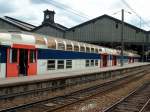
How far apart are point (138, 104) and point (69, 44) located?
665 inches

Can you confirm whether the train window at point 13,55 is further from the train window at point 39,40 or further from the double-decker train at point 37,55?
the train window at point 39,40

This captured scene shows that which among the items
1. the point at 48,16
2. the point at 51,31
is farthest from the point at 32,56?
the point at 48,16

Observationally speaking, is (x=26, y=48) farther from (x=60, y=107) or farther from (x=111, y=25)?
(x=111, y=25)

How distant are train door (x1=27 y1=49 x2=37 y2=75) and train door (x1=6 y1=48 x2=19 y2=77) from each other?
168 cm

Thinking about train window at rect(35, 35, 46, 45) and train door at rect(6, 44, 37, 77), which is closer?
train door at rect(6, 44, 37, 77)

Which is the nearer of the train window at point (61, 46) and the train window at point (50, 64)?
the train window at point (50, 64)

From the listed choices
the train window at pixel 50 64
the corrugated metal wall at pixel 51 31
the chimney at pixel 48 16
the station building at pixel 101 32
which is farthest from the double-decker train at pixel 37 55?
the chimney at pixel 48 16

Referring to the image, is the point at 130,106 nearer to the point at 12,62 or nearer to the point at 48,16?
Answer: the point at 12,62

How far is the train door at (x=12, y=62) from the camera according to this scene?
2295 centimetres

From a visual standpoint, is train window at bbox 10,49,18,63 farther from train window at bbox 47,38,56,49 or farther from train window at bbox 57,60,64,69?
train window at bbox 57,60,64,69

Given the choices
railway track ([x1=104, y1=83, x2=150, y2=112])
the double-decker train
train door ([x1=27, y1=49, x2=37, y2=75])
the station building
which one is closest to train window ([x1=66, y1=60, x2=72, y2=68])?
the double-decker train

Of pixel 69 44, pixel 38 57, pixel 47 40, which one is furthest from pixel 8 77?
pixel 69 44

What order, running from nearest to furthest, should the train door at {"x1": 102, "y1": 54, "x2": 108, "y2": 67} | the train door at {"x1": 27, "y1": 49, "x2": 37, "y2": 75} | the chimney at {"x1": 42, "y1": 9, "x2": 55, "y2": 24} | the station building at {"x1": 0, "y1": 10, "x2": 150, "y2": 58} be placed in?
the train door at {"x1": 27, "y1": 49, "x2": 37, "y2": 75}, the train door at {"x1": 102, "y1": 54, "x2": 108, "y2": 67}, the station building at {"x1": 0, "y1": 10, "x2": 150, "y2": 58}, the chimney at {"x1": 42, "y1": 9, "x2": 55, "y2": 24}

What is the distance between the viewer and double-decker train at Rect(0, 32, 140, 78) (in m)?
22.9
